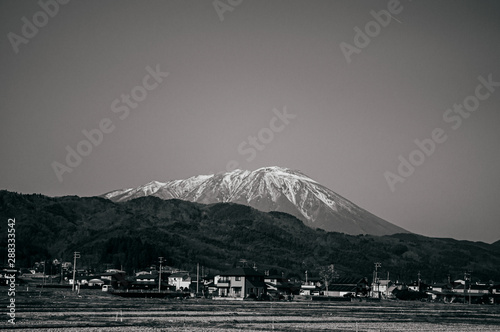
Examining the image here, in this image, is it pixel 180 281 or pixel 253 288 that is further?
pixel 180 281

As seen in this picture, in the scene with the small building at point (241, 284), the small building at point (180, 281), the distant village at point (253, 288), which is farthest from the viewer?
the small building at point (180, 281)

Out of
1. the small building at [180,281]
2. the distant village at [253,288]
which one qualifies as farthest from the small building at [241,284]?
the small building at [180,281]

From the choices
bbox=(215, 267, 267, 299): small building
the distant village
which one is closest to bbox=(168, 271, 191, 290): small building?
the distant village

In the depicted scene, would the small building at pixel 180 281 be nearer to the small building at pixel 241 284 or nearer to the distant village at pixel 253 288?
the distant village at pixel 253 288

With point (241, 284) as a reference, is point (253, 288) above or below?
below

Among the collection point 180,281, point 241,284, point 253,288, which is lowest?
point 180,281

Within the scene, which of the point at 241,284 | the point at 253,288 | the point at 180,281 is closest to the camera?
the point at 241,284

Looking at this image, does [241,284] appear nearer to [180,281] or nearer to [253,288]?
[253,288]

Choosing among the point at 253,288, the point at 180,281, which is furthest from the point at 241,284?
the point at 180,281

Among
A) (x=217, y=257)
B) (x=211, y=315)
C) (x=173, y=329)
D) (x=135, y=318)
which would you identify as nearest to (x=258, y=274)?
(x=211, y=315)

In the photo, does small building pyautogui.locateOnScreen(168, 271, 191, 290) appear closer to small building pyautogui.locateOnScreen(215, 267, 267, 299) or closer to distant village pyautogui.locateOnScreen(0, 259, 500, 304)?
distant village pyautogui.locateOnScreen(0, 259, 500, 304)

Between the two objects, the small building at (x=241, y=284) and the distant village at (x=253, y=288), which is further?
the distant village at (x=253, y=288)

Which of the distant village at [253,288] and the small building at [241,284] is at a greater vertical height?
the small building at [241,284]

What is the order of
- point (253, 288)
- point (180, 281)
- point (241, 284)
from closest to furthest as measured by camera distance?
1. point (241, 284)
2. point (253, 288)
3. point (180, 281)
